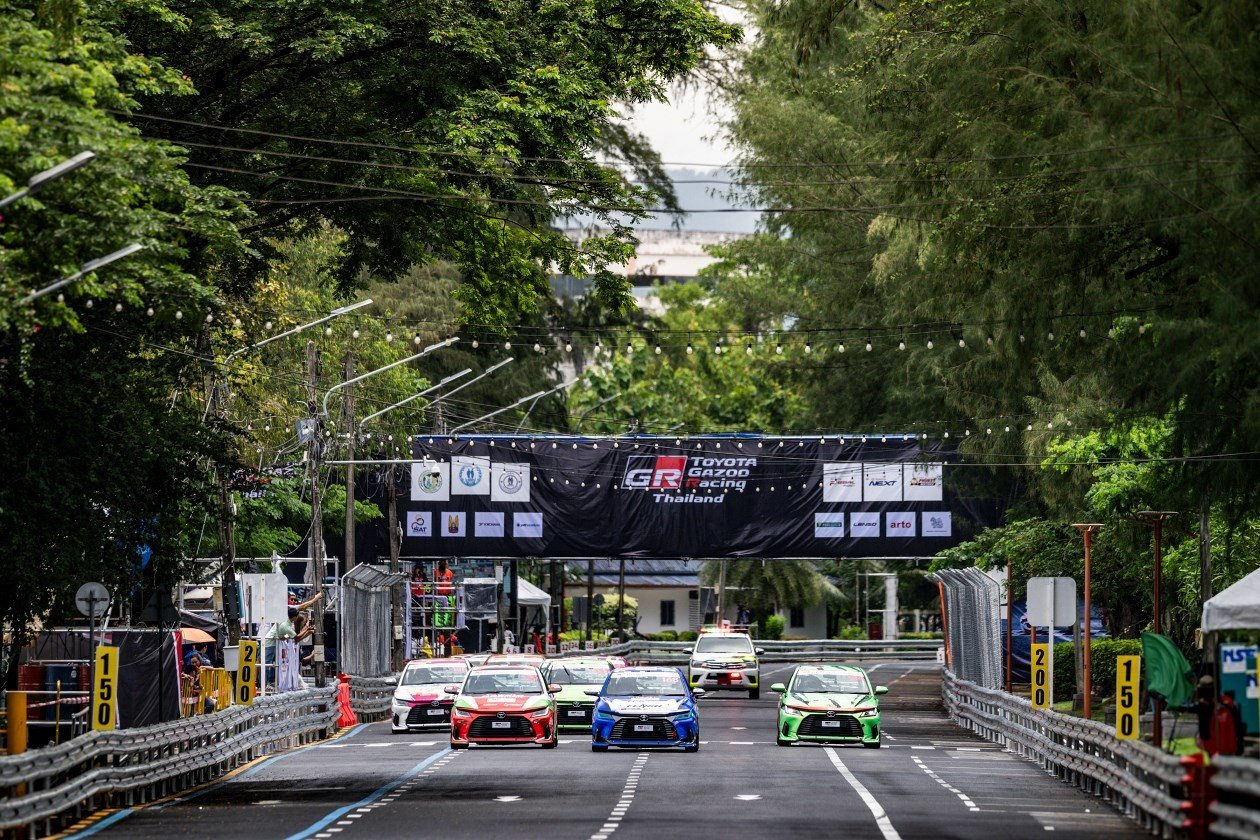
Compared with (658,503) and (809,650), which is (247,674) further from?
(809,650)

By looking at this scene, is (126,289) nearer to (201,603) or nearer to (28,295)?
(28,295)

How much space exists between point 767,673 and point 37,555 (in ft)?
173

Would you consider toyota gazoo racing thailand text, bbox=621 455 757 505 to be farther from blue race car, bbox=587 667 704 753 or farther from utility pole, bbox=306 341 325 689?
blue race car, bbox=587 667 704 753

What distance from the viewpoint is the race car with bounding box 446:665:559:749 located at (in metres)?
32.0

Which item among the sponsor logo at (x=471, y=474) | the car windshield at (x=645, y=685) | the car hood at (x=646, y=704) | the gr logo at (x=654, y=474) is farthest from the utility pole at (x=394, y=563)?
the car hood at (x=646, y=704)

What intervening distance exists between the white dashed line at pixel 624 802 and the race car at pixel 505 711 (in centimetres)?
292

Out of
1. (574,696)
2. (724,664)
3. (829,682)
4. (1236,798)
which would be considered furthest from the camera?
(724,664)

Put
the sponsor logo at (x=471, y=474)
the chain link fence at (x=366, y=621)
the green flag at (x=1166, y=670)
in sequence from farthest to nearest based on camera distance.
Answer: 1. the sponsor logo at (x=471, y=474)
2. the chain link fence at (x=366, y=621)
3. the green flag at (x=1166, y=670)

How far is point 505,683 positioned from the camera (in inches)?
1289

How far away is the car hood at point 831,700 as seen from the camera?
3288cm

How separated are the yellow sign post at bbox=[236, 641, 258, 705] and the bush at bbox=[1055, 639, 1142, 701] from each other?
16.6 m

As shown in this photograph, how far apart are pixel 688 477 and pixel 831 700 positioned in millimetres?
23028

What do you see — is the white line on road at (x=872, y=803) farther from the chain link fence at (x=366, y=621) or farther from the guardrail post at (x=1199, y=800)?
the chain link fence at (x=366, y=621)

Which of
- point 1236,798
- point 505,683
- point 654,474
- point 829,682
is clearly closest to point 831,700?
point 829,682
